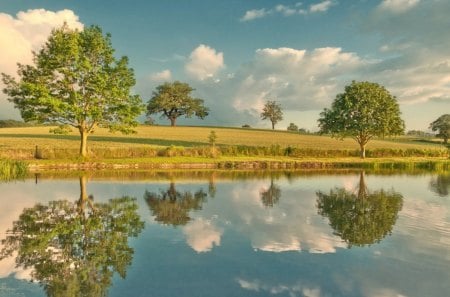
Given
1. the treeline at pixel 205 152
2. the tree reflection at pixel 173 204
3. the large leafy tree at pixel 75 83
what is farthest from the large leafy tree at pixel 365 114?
the tree reflection at pixel 173 204

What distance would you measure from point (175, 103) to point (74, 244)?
5022 inches

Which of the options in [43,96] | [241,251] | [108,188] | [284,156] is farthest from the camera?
[284,156]

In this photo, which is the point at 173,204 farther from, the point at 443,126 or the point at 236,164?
the point at 443,126

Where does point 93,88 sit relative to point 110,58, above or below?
below

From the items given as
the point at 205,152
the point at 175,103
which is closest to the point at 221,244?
the point at 205,152

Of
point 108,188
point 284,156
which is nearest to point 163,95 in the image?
point 284,156

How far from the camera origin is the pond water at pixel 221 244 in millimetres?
12109

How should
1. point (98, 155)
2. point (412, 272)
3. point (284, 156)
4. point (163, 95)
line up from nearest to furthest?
1. point (412, 272)
2. point (98, 155)
3. point (284, 156)
4. point (163, 95)

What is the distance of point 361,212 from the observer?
23844mm

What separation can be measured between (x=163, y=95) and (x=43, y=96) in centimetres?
8479

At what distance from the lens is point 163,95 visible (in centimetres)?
14000

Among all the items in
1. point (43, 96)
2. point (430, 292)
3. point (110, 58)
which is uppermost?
point (110, 58)

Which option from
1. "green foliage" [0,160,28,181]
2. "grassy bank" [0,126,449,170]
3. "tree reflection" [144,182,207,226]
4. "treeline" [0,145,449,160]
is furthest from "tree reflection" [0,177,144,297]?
"treeline" [0,145,449,160]

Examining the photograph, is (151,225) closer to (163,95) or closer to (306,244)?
(306,244)
